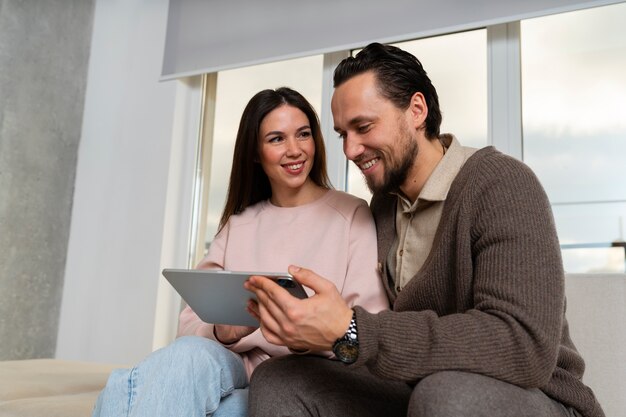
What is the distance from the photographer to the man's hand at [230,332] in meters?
1.47

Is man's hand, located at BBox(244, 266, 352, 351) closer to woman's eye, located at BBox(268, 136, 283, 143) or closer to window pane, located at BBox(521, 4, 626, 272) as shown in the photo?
woman's eye, located at BBox(268, 136, 283, 143)

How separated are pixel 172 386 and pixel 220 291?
202mm

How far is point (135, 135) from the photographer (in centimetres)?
314

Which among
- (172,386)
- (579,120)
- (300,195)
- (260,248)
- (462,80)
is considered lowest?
(172,386)

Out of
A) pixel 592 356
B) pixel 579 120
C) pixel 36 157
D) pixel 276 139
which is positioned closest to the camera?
pixel 592 356

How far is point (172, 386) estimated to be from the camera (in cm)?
118

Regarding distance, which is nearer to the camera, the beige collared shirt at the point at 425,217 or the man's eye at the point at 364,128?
the beige collared shirt at the point at 425,217

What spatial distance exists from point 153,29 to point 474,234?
2583 mm

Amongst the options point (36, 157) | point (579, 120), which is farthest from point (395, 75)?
point (36, 157)

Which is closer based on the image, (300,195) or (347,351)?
(347,351)

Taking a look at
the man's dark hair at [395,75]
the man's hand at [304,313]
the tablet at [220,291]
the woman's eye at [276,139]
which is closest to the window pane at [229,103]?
the woman's eye at [276,139]

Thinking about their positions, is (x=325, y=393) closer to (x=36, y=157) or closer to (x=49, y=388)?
(x=49, y=388)

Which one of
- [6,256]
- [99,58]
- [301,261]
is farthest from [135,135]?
[301,261]

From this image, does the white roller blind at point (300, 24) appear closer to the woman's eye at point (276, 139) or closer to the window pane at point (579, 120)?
the window pane at point (579, 120)
